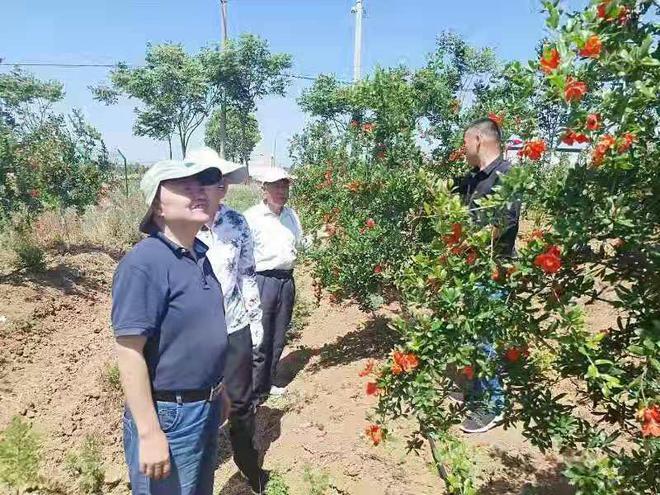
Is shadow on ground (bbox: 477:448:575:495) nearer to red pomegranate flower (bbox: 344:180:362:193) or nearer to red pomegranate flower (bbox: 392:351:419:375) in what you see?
red pomegranate flower (bbox: 392:351:419:375)

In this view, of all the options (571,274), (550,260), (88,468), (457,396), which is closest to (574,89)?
(550,260)

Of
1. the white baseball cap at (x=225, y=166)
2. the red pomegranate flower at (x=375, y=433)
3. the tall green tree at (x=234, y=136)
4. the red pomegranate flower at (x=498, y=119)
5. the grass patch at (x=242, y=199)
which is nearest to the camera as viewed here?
the red pomegranate flower at (x=375, y=433)

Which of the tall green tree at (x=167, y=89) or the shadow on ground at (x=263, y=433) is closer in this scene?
the shadow on ground at (x=263, y=433)

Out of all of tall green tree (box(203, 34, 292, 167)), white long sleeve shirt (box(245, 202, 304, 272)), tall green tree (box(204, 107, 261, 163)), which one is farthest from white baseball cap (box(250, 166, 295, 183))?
tall green tree (box(204, 107, 261, 163))

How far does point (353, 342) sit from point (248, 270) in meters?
2.54

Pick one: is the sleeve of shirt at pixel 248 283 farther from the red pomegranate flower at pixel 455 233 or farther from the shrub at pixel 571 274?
the red pomegranate flower at pixel 455 233

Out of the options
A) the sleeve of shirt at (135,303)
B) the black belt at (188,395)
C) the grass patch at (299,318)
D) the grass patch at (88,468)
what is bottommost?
the grass patch at (299,318)

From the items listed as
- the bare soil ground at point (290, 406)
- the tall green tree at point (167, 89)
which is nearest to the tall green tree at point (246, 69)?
the tall green tree at point (167, 89)

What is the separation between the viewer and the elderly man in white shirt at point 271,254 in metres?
3.56

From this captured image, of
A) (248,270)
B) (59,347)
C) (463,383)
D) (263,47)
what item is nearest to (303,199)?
(59,347)

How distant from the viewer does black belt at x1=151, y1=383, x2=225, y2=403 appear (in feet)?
5.37

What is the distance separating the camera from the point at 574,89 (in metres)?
1.17

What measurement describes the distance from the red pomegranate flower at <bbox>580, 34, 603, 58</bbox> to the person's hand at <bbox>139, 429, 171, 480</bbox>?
59.3 inches

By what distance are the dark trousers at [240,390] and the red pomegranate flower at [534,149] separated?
5.38ft
